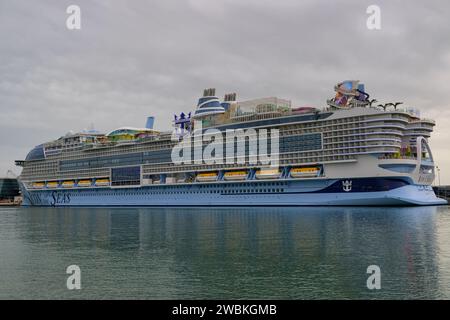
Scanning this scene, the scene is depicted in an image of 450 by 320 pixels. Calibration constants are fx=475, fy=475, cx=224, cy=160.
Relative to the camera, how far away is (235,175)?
8450 cm

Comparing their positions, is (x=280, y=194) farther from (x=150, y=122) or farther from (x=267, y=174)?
(x=150, y=122)

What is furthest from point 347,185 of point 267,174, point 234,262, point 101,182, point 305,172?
point 101,182

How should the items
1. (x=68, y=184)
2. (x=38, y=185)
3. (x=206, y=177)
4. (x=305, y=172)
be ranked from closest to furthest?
(x=305, y=172), (x=206, y=177), (x=68, y=184), (x=38, y=185)

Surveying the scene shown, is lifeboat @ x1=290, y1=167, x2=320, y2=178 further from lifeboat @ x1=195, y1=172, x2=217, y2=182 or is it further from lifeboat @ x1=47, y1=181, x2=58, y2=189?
lifeboat @ x1=47, y1=181, x2=58, y2=189

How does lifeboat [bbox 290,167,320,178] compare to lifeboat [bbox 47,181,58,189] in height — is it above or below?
above

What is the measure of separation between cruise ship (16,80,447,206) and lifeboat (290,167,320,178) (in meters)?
0.17

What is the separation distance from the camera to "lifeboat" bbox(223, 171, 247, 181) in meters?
83.4

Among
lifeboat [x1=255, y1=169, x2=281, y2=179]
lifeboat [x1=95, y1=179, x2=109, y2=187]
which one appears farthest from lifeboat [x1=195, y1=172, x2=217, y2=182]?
lifeboat [x1=95, y1=179, x2=109, y2=187]

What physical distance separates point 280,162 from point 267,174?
10.2ft

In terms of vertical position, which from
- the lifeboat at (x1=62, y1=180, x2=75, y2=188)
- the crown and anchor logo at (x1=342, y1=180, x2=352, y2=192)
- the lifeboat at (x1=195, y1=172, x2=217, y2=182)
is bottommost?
the crown and anchor logo at (x1=342, y1=180, x2=352, y2=192)

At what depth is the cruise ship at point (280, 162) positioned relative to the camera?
71375 millimetres

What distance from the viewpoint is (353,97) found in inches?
3137
